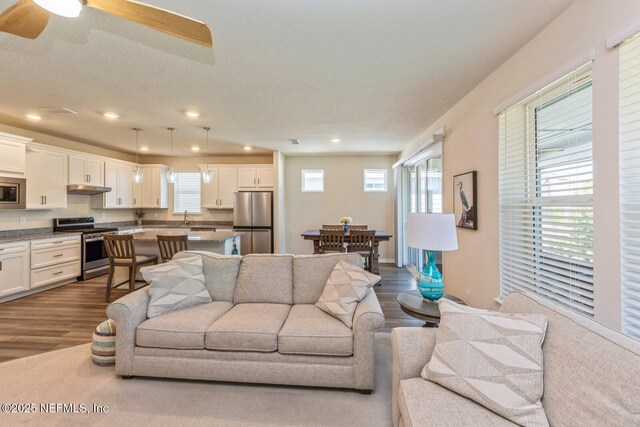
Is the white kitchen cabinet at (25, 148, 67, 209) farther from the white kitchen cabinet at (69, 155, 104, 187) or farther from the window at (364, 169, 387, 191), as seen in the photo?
the window at (364, 169, 387, 191)

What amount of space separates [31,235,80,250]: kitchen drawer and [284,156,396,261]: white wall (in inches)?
154

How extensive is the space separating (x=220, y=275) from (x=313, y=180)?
439cm

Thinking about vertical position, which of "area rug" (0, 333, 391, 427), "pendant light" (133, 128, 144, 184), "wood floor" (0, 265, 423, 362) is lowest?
"area rug" (0, 333, 391, 427)

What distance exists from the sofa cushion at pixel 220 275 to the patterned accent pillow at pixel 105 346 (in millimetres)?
783

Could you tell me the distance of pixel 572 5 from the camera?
1.74m

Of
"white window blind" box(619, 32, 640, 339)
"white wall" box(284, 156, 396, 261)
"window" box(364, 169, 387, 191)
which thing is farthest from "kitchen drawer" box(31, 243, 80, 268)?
"white window blind" box(619, 32, 640, 339)

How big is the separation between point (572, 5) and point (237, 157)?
6.36m

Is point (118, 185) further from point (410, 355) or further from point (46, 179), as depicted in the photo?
point (410, 355)

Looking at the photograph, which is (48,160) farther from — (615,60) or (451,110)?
(615,60)

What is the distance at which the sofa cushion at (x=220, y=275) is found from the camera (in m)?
2.64

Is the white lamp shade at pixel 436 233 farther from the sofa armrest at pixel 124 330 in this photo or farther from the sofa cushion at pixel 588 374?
the sofa armrest at pixel 124 330

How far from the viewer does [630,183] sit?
1.44 m

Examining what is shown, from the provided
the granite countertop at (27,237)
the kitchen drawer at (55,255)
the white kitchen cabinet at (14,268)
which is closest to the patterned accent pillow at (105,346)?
the white kitchen cabinet at (14,268)

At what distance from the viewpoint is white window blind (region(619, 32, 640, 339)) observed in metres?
1.41
